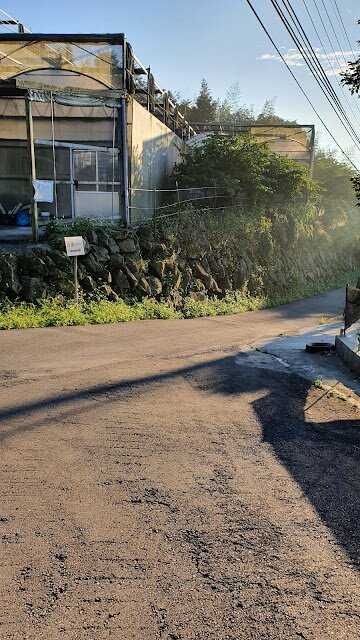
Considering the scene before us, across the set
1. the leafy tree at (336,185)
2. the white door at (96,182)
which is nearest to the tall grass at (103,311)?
the white door at (96,182)

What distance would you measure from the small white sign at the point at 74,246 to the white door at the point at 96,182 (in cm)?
415

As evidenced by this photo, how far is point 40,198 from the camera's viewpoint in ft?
40.7

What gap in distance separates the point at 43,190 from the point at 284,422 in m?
9.27

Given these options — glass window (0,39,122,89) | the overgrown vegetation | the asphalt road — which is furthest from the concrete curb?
glass window (0,39,122,89)

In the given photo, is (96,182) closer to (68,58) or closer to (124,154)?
(124,154)

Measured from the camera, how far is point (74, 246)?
11.0 meters

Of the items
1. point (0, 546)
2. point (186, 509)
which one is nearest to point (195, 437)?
Answer: point (186, 509)

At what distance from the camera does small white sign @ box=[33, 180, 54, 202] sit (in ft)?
40.1

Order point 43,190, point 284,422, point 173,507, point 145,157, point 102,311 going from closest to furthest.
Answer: point 173,507 < point 284,422 < point 102,311 < point 43,190 < point 145,157

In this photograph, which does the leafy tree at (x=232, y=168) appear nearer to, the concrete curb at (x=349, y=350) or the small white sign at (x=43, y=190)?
the small white sign at (x=43, y=190)

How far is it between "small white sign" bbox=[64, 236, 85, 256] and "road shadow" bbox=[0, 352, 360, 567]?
14.7ft

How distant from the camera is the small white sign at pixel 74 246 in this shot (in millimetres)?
10906

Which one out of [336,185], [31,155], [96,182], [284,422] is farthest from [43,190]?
[336,185]

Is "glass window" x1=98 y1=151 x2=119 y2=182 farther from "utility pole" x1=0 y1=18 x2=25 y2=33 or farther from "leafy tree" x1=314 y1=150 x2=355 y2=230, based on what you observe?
"leafy tree" x1=314 y1=150 x2=355 y2=230
